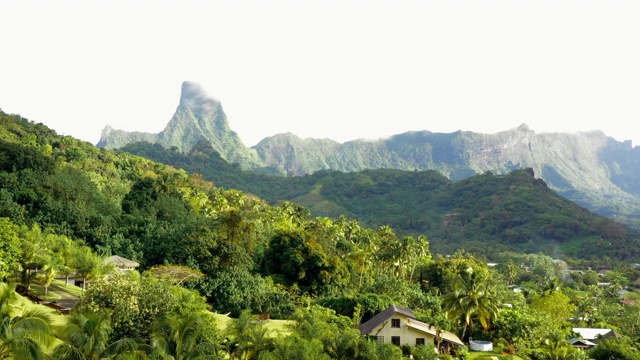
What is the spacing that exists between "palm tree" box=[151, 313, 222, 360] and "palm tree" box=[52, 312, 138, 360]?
69.4 inches

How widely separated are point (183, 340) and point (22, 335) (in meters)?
7.45

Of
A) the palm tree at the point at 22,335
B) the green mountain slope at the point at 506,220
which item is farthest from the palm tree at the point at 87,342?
the green mountain slope at the point at 506,220

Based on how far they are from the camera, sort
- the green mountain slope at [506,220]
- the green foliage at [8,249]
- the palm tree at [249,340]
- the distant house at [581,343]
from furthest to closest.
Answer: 1. the green mountain slope at [506,220]
2. the distant house at [581,343]
3. the green foliage at [8,249]
4. the palm tree at [249,340]

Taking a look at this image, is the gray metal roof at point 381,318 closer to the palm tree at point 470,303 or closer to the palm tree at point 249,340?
the palm tree at point 470,303

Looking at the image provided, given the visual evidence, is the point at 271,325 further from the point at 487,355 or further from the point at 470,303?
the point at 487,355

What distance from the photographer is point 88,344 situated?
2353cm

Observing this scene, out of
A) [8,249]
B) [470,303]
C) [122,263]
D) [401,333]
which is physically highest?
[8,249]

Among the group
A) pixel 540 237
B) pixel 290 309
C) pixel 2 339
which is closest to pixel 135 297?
pixel 2 339

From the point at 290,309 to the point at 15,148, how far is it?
3735cm

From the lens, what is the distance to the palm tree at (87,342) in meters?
22.8

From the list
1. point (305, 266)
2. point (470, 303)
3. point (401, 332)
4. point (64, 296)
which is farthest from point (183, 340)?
point (305, 266)

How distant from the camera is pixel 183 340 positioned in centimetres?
2658

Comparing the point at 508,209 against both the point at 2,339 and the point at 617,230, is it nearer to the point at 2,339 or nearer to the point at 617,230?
the point at 617,230

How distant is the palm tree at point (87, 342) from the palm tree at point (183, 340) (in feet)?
5.78
